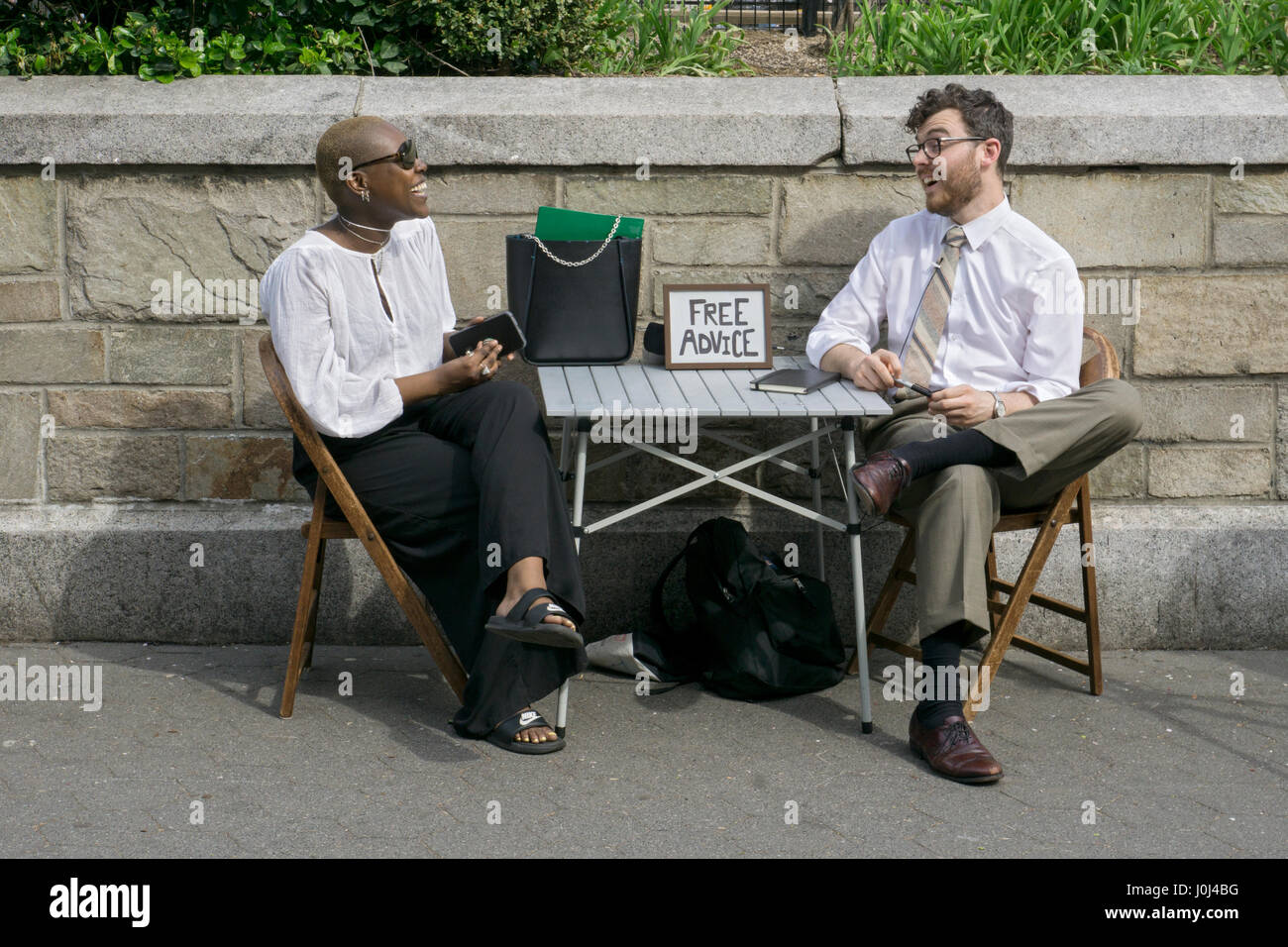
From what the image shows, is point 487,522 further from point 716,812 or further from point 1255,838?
point 1255,838

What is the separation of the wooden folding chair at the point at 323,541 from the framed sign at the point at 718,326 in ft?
3.38

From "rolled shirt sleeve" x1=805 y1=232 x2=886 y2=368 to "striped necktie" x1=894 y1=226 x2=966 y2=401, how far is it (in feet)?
0.48

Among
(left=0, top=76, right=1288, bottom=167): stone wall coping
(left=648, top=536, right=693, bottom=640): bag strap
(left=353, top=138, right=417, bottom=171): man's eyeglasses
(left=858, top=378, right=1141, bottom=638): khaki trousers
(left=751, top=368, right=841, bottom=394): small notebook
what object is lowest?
(left=648, top=536, right=693, bottom=640): bag strap

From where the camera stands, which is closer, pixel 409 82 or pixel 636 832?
pixel 636 832

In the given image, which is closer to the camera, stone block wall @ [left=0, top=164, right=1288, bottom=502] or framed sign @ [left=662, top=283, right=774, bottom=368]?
framed sign @ [left=662, top=283, right=774, bottom=368]

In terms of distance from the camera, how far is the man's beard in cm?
418

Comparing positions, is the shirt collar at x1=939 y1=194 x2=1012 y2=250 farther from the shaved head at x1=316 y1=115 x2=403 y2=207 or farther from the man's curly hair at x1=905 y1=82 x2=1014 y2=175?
the shaved head at x1=316 y1=115 x2=403 y2=207

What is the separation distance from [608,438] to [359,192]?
984 mm

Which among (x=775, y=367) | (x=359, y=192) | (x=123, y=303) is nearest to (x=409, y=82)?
(x=359, y=192)

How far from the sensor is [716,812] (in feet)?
11.3

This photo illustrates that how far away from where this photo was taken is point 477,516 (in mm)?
3900

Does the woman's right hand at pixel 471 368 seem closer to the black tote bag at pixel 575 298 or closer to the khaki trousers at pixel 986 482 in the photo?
the black tote bag at pixel 575 298

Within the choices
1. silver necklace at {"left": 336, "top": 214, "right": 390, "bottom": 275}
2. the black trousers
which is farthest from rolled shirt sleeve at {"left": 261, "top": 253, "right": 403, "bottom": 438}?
silver necklace at {"left": 336, "top": 214, "right": 390, "bottom": 275}

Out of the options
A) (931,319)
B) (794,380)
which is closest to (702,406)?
(794,380)
